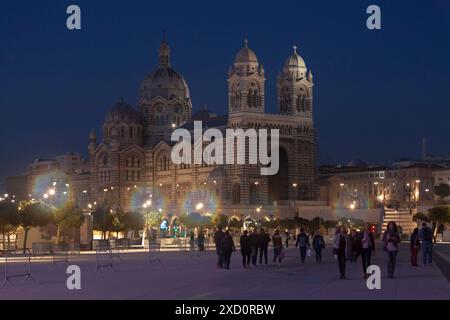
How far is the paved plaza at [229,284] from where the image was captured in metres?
21.7

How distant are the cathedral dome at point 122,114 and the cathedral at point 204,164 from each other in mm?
122

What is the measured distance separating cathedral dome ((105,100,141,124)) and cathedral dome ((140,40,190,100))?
7.96 feet

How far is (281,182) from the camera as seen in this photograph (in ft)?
393

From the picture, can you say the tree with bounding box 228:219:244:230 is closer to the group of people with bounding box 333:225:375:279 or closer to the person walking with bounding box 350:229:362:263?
the person walking with bounding box 350:229:362:263

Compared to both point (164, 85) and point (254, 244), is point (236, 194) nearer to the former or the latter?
point (164, 85)

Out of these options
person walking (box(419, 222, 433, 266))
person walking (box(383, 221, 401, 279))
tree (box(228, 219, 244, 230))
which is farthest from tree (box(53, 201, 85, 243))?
person walking (box(383, 221, 401, 279))

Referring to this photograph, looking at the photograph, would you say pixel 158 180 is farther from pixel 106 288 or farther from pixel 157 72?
pixel 106 288

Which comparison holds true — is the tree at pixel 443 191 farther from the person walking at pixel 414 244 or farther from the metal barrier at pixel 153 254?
the person walking at pixel 414 244

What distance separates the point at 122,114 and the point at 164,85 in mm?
6279

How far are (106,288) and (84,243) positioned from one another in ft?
123

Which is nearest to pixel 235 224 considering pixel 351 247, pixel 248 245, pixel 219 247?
pixel 248 245

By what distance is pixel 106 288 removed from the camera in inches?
950

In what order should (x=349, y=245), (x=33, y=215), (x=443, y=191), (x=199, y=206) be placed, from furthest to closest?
(x=443, y=191) → (x=199, y=206) → (x=33, y=215) → (x=349, y=245)
